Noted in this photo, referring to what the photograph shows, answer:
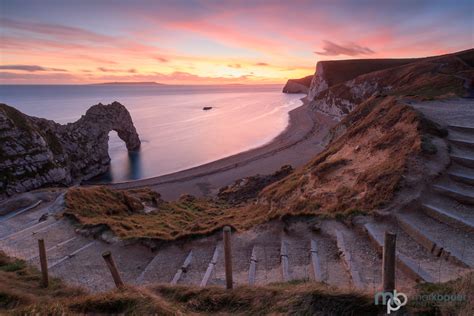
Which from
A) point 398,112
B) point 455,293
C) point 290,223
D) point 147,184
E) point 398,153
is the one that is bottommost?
point 147,184

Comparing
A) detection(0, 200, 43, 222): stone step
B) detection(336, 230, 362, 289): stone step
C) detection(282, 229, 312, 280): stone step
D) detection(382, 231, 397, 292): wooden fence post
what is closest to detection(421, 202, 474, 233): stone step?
detection(336, 230, 362, 289): stone step

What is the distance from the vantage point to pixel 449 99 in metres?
21.4

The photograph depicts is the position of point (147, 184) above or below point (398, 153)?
below

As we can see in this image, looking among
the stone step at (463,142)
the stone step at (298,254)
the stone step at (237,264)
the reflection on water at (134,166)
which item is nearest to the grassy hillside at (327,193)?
the stone step at (463,142)

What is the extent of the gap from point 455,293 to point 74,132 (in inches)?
1954

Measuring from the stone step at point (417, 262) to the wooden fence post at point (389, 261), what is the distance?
2136mm

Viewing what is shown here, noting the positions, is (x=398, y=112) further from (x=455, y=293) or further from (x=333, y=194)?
(x=455, y=293)

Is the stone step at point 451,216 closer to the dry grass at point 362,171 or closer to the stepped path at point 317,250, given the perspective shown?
the stepped path at point 317,250

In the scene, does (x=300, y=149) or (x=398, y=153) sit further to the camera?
(x=300, y=149)

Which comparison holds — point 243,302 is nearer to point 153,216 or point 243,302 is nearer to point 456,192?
point 456,192

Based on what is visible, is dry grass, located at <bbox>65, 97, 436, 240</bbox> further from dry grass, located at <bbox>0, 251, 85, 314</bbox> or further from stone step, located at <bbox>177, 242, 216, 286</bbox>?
dry grass, located at <bbox>0, 251, 85, 314</bbox>

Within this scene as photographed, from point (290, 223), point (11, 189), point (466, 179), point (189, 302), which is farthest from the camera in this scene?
point (11, 189)

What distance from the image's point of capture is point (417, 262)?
23.3 feet

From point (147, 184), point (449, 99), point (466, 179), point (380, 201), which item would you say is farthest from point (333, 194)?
point (147, 184)
